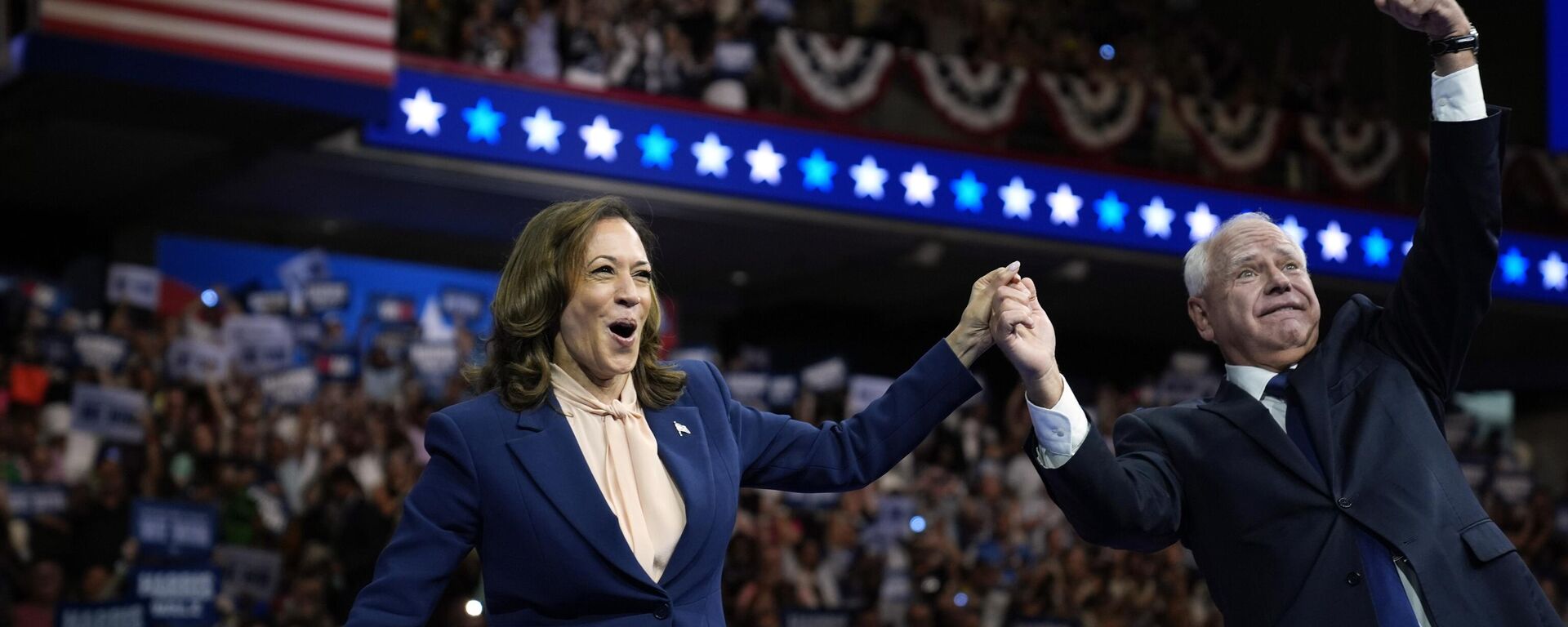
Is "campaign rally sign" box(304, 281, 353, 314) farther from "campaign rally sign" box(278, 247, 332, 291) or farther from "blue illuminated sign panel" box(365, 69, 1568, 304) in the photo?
"blue illuminated sign panel" box(365, 69, 1568, 304)

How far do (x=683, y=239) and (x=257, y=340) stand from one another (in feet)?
13.5

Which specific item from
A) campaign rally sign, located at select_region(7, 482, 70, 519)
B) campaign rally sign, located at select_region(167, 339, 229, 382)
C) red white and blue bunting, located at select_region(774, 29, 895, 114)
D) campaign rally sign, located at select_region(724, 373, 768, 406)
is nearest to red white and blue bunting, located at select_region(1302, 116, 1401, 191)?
red white and blue bunting, located at select_region(774, 29, 895, 114)

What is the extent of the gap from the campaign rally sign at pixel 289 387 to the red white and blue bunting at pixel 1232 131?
6.89 metres

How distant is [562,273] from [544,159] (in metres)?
7.69

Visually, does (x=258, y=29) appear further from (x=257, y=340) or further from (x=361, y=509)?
(x=361, y=509)

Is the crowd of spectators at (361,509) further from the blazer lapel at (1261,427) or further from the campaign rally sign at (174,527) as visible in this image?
the blazer lapel at (1261,427)

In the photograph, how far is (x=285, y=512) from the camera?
7.18m

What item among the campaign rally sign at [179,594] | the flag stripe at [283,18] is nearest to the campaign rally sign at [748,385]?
the flag stripe at [283,18]

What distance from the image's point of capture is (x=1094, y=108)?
1177cm

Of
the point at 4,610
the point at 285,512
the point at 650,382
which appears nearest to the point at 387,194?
the point at 285,512

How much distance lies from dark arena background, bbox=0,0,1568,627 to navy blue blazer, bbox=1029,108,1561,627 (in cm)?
288

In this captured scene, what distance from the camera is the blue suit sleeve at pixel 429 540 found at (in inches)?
86.9

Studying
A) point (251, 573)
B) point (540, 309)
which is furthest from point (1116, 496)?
point (251, 573)

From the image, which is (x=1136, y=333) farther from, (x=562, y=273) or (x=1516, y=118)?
(x=562, y=273)
